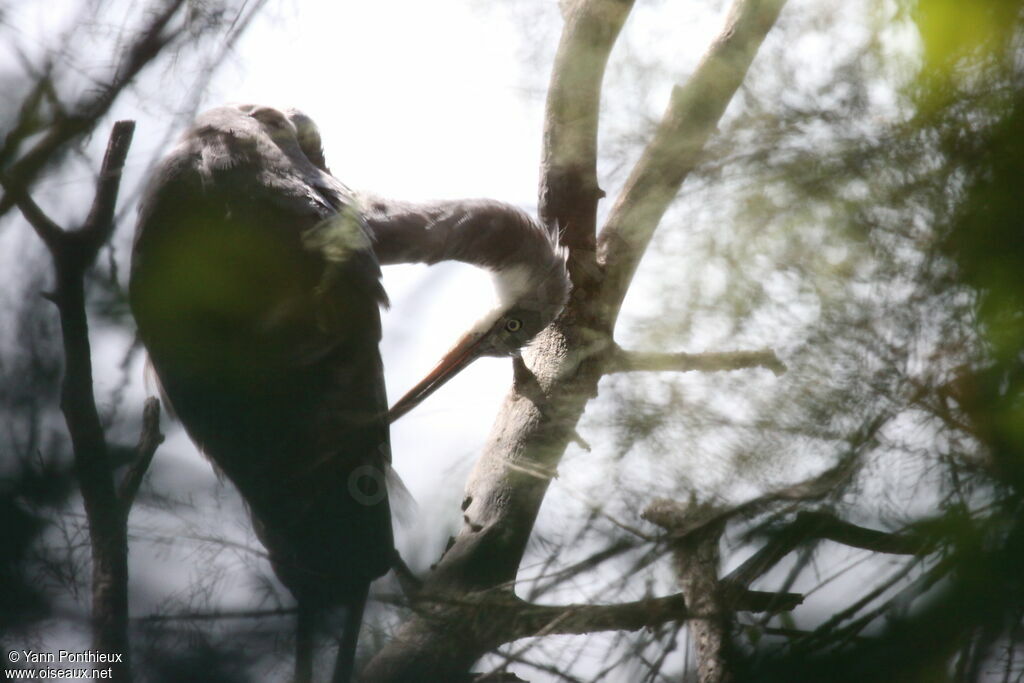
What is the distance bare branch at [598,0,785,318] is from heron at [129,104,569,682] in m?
0.38

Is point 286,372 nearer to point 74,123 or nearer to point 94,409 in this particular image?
point 94,409

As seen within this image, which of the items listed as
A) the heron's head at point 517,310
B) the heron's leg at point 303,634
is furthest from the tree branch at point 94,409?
the heron's head at point 517,310

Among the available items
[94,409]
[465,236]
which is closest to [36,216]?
[94,409]

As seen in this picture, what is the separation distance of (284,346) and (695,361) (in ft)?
1.82

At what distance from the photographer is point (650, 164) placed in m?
1.10

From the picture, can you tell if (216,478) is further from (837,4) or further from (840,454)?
(837,4)

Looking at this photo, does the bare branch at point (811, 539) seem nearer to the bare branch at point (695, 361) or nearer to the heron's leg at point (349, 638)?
the bare branch at point (695, 361)

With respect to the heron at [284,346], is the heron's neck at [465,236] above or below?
above

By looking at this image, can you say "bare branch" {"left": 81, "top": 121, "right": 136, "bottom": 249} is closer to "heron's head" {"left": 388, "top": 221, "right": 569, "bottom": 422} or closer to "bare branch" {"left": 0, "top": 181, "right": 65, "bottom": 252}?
"bare branch" {"left": 0, "top": 181, "right": 65, "bottom": 252}

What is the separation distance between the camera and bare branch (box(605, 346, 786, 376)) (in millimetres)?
1014

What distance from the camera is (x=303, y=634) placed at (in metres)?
1.04

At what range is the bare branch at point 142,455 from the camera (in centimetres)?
100

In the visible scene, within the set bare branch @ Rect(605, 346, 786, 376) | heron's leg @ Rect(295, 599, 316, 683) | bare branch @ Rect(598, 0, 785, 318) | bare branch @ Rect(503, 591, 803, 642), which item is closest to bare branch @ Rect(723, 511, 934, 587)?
bare branch @ Rect(503, 591, 803, 642)

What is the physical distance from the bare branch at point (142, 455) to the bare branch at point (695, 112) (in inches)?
26.7
